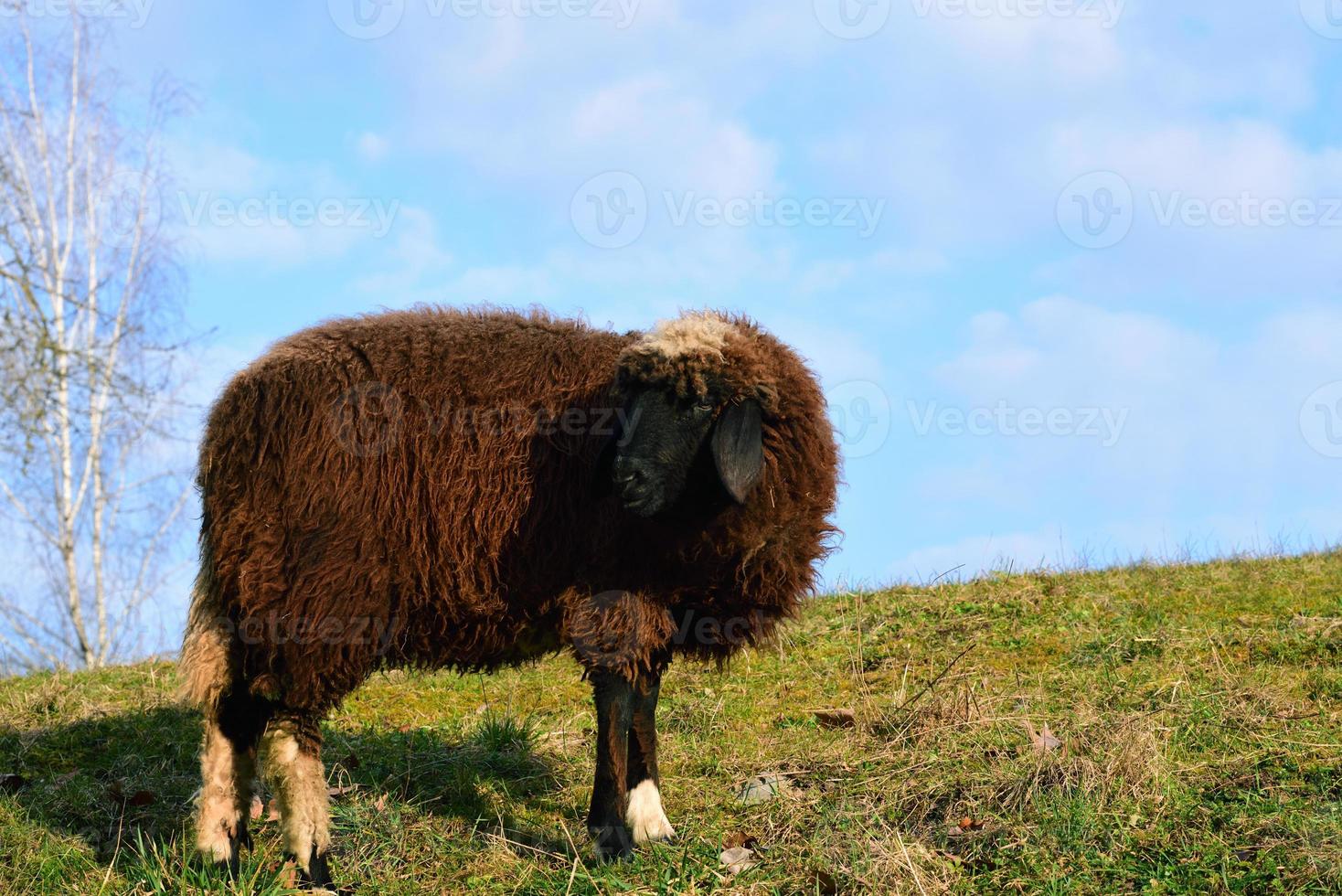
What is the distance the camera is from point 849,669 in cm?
796

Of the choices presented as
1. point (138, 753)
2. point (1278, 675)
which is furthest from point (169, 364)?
point (1278, 675)

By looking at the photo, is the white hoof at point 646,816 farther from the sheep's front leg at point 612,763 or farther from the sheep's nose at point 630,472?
the sheep's nose at point 630,472

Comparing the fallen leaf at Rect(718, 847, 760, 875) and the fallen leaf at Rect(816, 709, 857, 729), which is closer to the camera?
the fallen leaf at Rect(718, 847, 760, 875)

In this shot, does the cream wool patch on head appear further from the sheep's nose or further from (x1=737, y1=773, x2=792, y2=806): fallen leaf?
(x1=737, y1=773, x2=792, y2=806): fallen leaf

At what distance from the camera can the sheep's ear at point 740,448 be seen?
17.8 ft

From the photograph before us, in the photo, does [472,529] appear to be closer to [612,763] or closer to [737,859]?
[612,763]

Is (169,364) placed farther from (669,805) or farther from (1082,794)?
(1082,794)

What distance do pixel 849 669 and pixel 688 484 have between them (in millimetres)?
3048

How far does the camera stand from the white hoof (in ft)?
17.7

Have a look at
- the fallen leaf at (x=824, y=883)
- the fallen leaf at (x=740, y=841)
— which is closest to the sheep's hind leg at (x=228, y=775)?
the fallen leaf at (x=740, y=841)

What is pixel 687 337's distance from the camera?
18.3 ft

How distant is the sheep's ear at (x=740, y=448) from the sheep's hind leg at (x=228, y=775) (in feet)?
8.85

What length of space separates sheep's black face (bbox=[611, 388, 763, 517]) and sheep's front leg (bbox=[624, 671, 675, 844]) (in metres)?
1.00

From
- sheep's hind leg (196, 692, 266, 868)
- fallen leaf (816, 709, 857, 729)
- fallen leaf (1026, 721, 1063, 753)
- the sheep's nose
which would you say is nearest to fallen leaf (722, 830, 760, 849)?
fallen leaf (1026, 721, 1063, 753)
